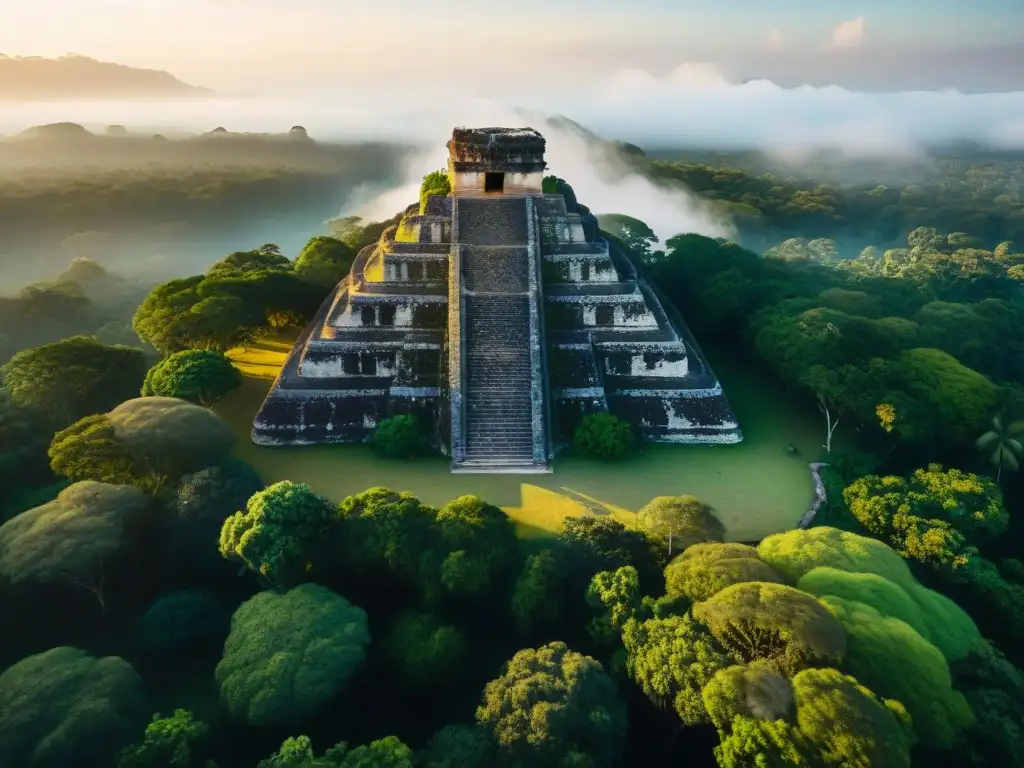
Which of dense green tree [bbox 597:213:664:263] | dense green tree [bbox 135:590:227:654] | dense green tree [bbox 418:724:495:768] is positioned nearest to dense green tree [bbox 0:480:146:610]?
dense green tree [bbox 135:590:227:654]

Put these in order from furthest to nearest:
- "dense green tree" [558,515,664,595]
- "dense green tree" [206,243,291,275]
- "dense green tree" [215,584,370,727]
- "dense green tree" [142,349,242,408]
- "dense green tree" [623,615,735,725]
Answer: "dense green tree" [206,243,291,275]
"dense green tree" [142,349,242,408]
"dense green tree" [558,515,664,595]
"dense green tree" [215,584,370,727]
"dense green tree" [623,615,735,725]

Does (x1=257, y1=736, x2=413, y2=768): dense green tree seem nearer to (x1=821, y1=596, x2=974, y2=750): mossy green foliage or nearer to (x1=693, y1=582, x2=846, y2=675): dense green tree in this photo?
(x1=693, y1=582, x2=846, y2=675): dense green tree

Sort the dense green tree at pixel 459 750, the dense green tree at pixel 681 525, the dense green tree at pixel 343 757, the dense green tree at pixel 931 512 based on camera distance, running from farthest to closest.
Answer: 1. the dense green tree at pixel 931 512
2. the dense green tree at pixel 681 525
3. the dense green tree at pixel 459 750
4. the dense green tree at pixel 343 757

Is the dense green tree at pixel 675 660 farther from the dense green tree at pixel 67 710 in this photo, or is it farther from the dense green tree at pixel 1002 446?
the dense green tree at pixel 1002 446

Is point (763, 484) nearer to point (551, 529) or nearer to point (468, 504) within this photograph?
point (551, 529)

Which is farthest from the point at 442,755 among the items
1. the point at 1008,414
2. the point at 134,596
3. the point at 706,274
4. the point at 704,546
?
the point at 706,274

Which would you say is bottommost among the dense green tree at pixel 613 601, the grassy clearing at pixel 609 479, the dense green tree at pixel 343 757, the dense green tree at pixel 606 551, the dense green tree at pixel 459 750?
the dense green tree at pixel 459 750

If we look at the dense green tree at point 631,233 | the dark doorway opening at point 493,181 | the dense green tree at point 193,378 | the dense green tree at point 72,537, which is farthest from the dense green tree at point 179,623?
the dense green tree at point 631,233

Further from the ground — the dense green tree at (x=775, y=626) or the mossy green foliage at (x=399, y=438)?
the mossy green foliage at (x=399, y=438)
